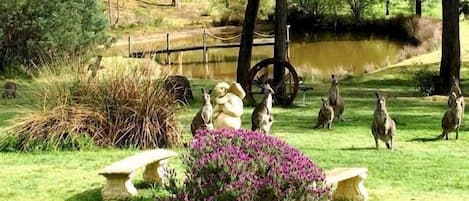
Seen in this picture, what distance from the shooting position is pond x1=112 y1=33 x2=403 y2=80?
3167 cm

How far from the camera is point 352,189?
25.9 feet

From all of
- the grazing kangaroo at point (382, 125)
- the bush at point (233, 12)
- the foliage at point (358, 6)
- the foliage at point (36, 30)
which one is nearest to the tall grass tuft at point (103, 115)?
the grazing kangaroo at point (382, 125)

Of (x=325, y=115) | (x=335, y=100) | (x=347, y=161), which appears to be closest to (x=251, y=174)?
(x=347, y=161)

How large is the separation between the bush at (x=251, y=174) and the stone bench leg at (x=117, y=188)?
1.92m

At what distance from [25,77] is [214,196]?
2135 centimetres

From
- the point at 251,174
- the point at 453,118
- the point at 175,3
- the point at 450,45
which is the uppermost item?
the point at 175,3

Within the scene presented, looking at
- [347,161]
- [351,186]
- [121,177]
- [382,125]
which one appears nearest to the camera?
[121,177]

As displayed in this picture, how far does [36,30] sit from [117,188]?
65.8 feet

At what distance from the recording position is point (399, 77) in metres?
25.7

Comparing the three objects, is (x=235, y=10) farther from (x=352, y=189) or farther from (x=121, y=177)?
(x=121, y=177)

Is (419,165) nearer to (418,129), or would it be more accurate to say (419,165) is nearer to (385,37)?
(418,129)

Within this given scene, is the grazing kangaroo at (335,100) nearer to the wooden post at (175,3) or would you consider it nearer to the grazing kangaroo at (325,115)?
the grazing kangaroo at (325,115)

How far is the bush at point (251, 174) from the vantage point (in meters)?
5.52

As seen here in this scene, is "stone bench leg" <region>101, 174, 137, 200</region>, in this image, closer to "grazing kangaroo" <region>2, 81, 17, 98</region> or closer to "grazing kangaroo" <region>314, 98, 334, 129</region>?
"grazing kangaroo" <region>314, 98, 334, 129</region>
